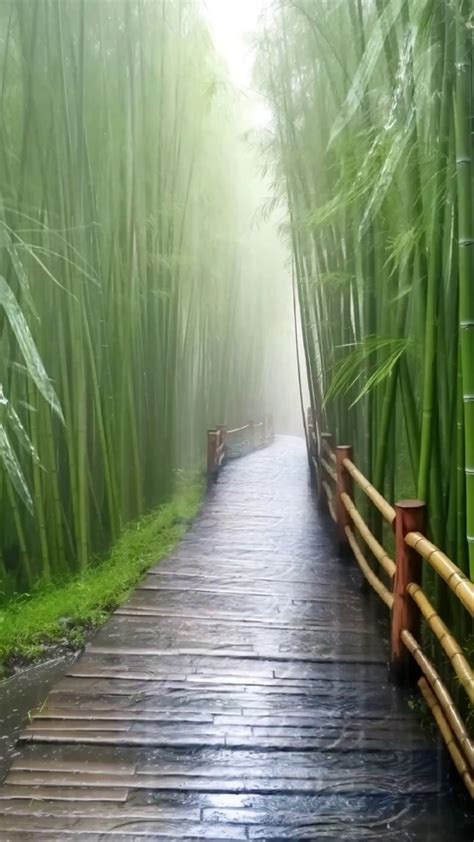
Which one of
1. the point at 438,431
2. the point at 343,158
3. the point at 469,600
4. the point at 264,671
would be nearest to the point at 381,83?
the point at 343,158

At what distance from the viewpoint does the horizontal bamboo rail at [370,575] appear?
2.05 m

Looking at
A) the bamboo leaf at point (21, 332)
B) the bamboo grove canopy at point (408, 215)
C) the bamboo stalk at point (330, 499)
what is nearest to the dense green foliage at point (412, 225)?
the bamboo grove canopy at point (408, 215)

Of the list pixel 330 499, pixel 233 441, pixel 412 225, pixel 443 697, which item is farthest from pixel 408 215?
pixel 233 441

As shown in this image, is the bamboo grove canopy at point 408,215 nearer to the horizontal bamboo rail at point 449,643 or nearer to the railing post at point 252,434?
the horizontal bamboo rail at point 449,643

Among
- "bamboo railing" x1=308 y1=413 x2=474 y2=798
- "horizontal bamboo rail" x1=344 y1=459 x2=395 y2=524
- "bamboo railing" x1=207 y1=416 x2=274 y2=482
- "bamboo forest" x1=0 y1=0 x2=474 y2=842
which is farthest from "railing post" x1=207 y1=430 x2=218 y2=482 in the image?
"bamboo railing" x1=308 y1=413 x2=474 y2=798

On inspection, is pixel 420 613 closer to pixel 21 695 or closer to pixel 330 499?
pixel 21 695

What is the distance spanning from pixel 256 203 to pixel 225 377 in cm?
220

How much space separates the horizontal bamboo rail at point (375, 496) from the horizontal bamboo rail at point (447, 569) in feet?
0.72

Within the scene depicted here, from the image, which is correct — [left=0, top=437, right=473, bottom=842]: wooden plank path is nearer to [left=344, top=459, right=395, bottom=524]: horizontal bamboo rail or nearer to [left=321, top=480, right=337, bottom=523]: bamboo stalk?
[left=344, top=459, right=395, bottom=524]: horizontal bamboo rail

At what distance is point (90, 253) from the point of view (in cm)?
281

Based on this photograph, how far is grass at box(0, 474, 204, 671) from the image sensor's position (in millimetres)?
2195

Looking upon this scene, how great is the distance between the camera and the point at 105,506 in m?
3.12

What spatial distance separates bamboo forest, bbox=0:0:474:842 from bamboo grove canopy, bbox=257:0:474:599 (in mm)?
10

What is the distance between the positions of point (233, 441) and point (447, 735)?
6812 mm
